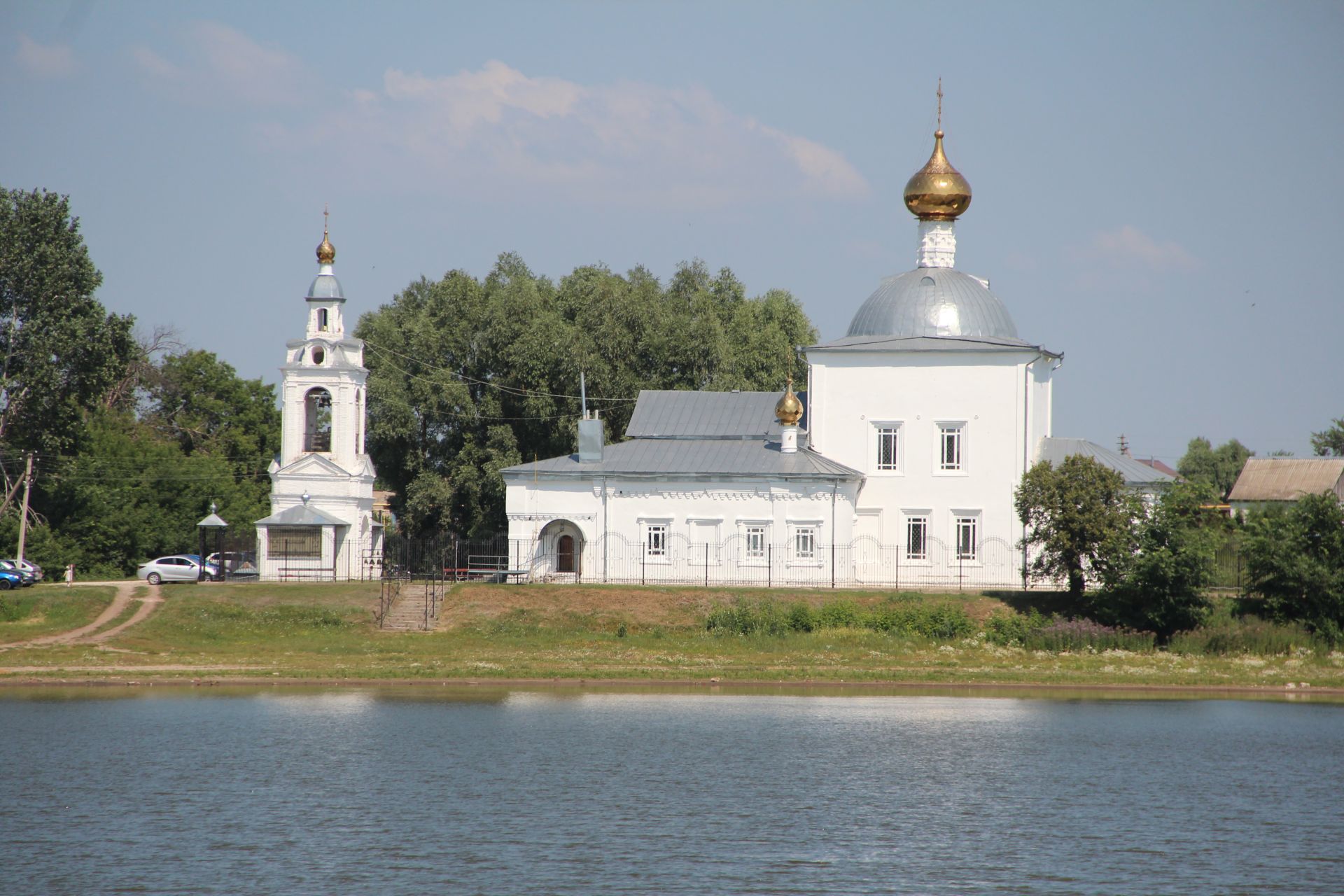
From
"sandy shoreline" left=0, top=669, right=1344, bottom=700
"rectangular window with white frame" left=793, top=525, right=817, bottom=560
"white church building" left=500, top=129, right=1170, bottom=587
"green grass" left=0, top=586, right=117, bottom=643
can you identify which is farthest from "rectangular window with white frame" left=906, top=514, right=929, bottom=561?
"green grass" left=0, top=586, right=117, bottom=643

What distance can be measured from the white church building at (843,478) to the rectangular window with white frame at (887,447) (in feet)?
0.17

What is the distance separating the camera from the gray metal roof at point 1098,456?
48.4 meters

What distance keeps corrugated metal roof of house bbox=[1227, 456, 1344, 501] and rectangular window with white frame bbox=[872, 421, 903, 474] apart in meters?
35.4

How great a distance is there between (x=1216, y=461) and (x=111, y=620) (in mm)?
80803

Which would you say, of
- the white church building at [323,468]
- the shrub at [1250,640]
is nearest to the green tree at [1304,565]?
the shrub at [1250,640]

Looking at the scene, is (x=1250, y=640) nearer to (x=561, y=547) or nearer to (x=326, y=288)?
(x=561, y=547)

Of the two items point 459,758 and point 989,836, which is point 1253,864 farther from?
point 459,758

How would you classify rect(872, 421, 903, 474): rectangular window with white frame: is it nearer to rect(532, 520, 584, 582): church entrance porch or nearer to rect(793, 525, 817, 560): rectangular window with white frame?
rect(793, 525, 817, 560): rectangular window with white frame

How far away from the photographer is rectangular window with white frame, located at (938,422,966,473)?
49.4 m

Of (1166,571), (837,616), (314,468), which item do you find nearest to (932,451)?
(837,616)

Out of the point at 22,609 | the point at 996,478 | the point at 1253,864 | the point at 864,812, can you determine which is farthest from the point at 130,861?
the point at 996,478

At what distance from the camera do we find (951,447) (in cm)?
4962

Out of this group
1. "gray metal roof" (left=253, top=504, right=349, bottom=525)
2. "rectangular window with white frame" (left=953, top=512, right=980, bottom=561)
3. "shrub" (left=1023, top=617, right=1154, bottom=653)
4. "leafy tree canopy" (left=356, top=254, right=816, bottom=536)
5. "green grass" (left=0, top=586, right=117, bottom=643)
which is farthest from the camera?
"leafy tree canopy" (left=356, top=254, right=816, bottom=536)

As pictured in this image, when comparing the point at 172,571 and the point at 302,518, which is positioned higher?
the point at 302,518
